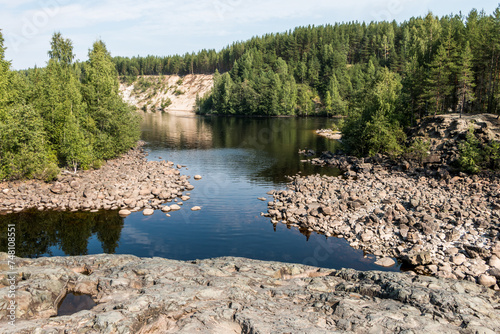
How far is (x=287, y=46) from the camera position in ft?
562

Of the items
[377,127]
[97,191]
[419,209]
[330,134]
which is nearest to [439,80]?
[377,127]

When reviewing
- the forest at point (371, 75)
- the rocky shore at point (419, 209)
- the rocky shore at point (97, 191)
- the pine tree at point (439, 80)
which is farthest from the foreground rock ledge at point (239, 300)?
the pine tree at point (439, 80)

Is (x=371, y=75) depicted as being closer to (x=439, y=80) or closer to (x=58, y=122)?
(x=439, y=80)

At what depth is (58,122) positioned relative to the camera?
43.4 metres

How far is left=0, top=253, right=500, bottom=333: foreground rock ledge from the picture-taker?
42.7 ft

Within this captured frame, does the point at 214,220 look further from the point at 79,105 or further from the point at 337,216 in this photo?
the point at 79,105

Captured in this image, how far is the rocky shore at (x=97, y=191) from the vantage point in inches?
1342

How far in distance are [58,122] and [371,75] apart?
118m

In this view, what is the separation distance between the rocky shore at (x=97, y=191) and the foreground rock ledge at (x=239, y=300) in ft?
51.1

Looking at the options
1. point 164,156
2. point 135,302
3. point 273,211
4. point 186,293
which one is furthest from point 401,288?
point 164,156

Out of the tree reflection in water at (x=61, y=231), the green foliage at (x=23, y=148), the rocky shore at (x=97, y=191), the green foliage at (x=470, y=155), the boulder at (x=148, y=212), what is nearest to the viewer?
the tree reflection in water at (x=61, y=231)

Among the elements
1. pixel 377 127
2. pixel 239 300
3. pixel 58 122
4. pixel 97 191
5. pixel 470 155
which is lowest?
pixel 239 300

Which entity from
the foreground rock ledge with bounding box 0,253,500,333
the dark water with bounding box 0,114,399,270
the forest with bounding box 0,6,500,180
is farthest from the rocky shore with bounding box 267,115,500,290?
the forest with bounding box 0,6,500,180

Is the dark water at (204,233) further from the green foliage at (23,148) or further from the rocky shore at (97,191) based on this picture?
the green foliage at (23,148)
